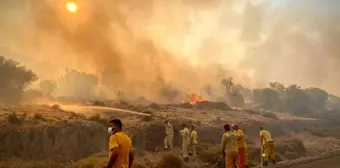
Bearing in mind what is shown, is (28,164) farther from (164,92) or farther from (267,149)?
(164,92)

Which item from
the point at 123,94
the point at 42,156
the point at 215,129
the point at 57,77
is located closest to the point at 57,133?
the point at 42,156

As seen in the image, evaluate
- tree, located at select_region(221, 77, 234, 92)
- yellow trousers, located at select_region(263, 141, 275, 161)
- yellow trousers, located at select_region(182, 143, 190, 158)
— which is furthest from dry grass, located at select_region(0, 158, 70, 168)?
tree, located at select_region(221, 77, 234, 92)

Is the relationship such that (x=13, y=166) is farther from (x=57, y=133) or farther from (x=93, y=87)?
(x=93, y=87)

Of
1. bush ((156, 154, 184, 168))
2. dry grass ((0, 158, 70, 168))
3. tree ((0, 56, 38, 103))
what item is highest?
tree ((0, 56, 38, 103))

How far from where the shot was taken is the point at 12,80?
136ft

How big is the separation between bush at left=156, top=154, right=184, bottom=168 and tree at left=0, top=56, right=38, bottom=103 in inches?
1047

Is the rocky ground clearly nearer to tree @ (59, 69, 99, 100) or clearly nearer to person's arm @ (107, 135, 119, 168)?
person's arm @ (107, 135, 119, 168)

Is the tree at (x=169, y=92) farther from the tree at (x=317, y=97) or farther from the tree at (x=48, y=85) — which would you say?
the tree at (x=317, y=97)

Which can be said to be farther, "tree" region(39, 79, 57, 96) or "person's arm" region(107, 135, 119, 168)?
"tree" region(39, 79, 57, 96)

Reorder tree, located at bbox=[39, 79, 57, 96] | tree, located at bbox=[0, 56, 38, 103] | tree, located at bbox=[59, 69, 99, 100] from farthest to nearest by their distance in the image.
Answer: tree, located at bbox=[59, 69, 99, 100] < tree, located at bbox=[39, 79, 57, 96] < tree, located at bbox=[0, 56, 38, 103]

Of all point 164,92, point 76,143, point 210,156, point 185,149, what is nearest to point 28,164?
point 76,143

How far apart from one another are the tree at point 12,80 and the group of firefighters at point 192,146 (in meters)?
23.7

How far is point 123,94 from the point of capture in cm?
6025

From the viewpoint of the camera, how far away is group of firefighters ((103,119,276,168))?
21.8ft
